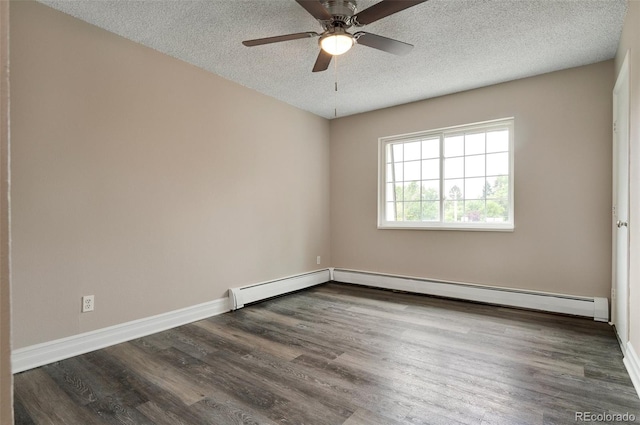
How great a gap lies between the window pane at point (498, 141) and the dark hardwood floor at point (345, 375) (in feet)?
6.18

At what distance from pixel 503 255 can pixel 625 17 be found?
7.61ft

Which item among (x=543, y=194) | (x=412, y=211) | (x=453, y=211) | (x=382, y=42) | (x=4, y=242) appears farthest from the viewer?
(x=412, y=211)

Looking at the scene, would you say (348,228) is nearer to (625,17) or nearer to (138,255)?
(138,255)

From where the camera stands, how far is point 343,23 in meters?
2.23

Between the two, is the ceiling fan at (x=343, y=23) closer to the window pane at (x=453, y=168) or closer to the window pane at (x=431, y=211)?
the window pane at (x=453, y=168)

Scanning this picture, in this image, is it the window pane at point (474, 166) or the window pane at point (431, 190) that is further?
the window pane at point (431, 190)

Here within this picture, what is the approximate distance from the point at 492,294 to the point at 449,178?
148 cm

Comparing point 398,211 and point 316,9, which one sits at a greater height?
point 316,9

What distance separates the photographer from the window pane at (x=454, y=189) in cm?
406

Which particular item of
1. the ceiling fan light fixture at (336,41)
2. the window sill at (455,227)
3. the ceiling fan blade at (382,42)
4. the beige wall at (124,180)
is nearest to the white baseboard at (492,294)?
the window sill at (455,227)

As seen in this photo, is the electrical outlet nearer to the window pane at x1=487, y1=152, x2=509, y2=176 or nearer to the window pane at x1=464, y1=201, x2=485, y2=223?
the window pane at x1=464, y1=201, x2=485, y2=223

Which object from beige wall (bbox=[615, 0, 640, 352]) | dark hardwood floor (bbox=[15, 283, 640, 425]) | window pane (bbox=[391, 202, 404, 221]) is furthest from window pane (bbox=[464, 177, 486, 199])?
beige wall (bbox=[615, 0, 640, 352])

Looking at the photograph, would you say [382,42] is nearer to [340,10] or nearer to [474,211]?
[340,10]

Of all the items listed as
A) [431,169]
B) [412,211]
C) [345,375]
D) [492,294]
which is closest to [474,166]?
[431,169]
